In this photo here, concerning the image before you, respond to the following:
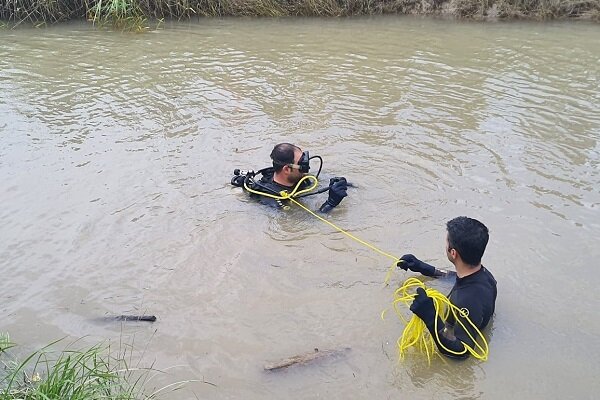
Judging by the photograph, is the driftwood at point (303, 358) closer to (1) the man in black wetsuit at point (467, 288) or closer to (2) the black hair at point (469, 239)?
(1) the man in black wetsuit at point (467, 288)

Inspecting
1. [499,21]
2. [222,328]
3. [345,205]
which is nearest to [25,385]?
[222,328]

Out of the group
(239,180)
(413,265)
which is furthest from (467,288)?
(239,180)

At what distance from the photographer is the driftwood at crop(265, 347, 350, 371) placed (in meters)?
3.78

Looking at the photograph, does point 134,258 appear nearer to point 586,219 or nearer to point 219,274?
point 219,274

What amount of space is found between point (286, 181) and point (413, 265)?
1.92 meters

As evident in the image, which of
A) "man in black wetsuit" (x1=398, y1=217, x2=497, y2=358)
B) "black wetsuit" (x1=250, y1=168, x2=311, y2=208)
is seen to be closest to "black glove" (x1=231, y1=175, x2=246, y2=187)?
"black wetsuit" (x1=250, y1=168, x2=311, y2=208)

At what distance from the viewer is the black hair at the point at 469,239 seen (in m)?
3.95

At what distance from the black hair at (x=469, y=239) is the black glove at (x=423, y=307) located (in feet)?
1.69

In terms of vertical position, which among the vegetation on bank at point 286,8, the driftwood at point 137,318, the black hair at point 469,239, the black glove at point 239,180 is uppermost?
the vegetation on bank at point 286,8

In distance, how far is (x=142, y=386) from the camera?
3625 millimetres

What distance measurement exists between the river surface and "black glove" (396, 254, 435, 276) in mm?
275

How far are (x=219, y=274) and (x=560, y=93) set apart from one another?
6.40 m

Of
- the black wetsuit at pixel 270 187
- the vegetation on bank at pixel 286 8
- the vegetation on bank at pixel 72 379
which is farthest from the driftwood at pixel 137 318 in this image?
the vegetation on bank at pixel 286 8

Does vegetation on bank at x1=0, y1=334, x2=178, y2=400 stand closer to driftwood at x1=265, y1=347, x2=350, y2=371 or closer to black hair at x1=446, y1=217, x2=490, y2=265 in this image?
driftwood at x1=265, y1=347, x2=350, y2=371
